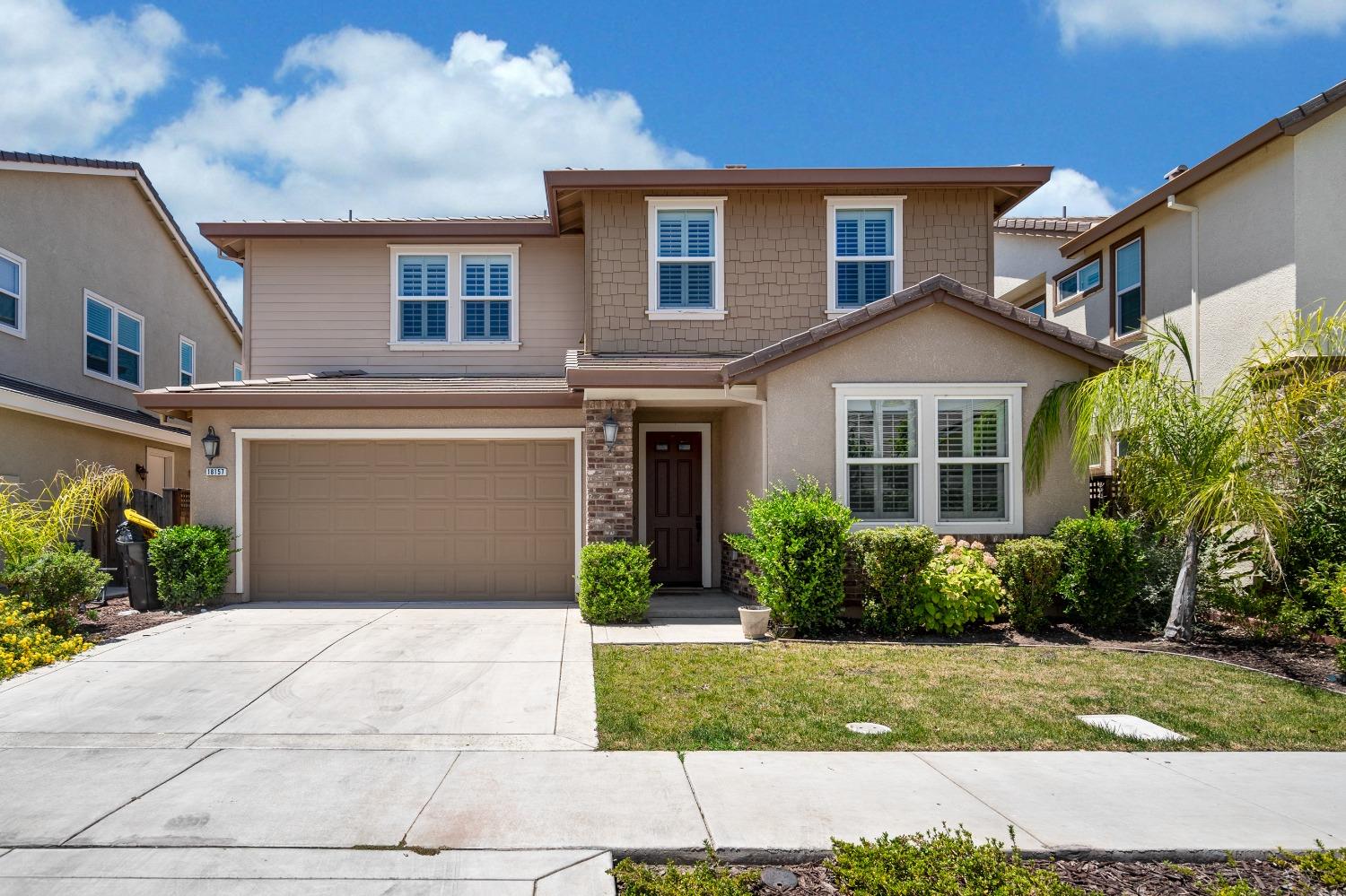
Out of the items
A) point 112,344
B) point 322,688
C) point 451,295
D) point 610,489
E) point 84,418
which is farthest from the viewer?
point 112,344

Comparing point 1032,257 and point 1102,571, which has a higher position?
point 1032,257

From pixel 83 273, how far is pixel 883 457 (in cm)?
1485

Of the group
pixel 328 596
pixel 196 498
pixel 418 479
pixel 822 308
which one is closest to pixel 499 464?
pixel 418 479

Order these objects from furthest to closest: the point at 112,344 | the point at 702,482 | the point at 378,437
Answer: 1. the point at 112,344
2. the point at 702,482
3. the point at 378,437

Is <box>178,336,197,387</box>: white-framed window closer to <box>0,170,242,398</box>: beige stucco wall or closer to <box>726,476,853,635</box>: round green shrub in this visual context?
<box>0,170,242,398</box>: beige stucco wall

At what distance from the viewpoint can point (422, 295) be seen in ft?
45.9

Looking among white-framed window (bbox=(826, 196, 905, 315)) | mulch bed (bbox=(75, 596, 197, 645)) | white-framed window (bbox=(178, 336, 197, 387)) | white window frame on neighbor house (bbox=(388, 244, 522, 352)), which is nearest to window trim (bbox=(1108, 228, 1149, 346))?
white-framed window (bbox=(826, 196, 905, 315))

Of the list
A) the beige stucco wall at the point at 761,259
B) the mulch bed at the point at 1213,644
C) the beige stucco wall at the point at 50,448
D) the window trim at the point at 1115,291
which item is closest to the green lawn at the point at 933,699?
the mulch bed at the point at 1213,644

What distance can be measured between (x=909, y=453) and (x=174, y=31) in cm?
1217

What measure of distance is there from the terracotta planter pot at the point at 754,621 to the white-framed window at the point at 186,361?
15807 mm

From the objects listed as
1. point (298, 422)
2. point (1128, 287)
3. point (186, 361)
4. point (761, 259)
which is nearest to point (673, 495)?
point (761, 259)

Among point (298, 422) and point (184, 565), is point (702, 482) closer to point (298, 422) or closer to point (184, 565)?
point (298, 422)

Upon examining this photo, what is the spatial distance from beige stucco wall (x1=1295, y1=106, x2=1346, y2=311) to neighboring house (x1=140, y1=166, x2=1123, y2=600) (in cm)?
285

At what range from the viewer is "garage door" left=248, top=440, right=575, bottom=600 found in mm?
12172
